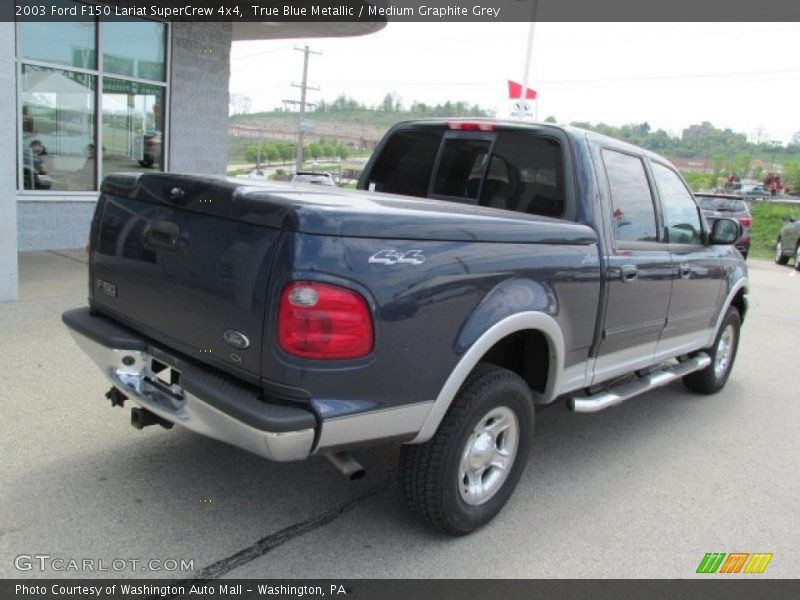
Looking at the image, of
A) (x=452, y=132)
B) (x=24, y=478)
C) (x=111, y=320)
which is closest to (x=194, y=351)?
(x=111, y=320)

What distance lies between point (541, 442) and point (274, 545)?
2104 millimetres

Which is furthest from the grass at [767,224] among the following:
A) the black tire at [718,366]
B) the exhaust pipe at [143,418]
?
the exhaust pipe at [143,418]

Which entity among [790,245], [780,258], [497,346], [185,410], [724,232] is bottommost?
[780,258]

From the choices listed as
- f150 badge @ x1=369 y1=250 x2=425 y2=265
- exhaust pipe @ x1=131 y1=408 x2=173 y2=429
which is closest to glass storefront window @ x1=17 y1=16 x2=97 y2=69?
exhaust pipe @ x1=131 y1=408 x2=173 y2=429

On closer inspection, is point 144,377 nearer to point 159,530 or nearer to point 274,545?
point 159,530

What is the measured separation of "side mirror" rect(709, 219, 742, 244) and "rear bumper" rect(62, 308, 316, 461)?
380cm

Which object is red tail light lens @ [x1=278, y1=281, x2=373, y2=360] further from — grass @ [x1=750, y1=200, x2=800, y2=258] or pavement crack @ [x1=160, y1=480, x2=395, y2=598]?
grass @ [x1=750, y1=200, x2=800, y2=258]

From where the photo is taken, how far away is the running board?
3.94 metres

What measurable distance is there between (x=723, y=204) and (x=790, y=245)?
Result: 208 cm

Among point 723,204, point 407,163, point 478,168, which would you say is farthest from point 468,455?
point 723,204

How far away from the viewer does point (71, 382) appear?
4949mm

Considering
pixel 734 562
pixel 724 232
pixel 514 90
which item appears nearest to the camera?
pixel 734 562

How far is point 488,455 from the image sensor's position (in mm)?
3326

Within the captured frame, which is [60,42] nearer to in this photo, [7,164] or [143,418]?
[7,164]
